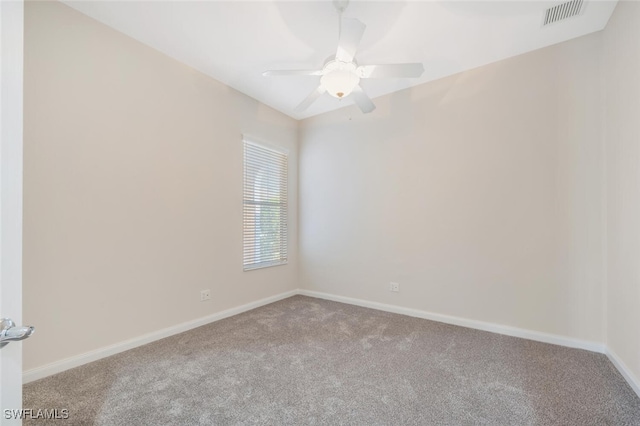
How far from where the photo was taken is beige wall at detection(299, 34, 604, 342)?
8.21 feet

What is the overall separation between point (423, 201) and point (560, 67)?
1.75 meters

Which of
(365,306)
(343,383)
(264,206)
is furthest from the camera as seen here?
(264,206)

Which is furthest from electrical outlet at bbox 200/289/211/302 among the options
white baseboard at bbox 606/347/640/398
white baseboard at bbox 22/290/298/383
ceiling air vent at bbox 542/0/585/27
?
ceiling air vent at bbox 542/0/585/27

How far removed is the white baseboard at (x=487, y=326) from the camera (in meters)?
2.47

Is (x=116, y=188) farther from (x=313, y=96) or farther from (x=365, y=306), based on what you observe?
Answer: (x=365, y=306)

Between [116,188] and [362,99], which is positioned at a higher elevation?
[362,99]

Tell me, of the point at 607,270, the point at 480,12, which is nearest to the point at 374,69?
the point at 480,12

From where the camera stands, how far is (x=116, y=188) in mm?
2412

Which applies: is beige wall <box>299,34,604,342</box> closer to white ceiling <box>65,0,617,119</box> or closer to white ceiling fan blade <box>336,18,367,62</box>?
white ceiling <box>65,0,617,119</box>

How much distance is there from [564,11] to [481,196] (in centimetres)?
163

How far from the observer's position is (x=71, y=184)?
216cm

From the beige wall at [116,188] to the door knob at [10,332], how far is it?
1.76m

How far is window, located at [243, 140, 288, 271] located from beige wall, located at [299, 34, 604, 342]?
0.65 m

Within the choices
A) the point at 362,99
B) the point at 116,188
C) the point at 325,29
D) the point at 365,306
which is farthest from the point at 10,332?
the point at 365,306
